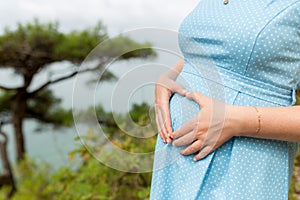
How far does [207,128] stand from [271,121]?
4.3 inches

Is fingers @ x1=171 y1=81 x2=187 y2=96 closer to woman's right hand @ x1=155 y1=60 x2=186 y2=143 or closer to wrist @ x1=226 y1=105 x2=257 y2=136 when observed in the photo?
woman's right hand @ x1=155 y1=60 x2=186 y2=143

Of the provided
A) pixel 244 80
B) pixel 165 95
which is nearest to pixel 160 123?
pixel 165 95

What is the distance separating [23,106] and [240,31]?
286cm

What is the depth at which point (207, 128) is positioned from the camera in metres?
0.71

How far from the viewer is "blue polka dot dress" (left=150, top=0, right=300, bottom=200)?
2.29 feet

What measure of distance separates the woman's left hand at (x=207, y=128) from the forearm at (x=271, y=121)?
0.04 ft

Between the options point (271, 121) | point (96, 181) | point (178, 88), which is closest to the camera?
point (271, 121)

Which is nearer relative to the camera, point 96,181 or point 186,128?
point 186,128

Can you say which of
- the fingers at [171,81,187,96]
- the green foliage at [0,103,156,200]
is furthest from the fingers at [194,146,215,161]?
the green foliage at [0,103,156,200]

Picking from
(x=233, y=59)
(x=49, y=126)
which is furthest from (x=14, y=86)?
(x=233, y=59)

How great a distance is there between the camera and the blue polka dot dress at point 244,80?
70 centimetres

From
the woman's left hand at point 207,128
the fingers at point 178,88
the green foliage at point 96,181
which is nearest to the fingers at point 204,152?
the woman's left hand at point 207,128

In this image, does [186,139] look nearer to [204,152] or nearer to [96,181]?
[204,152]

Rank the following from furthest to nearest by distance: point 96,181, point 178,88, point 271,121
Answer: point 96,181 < point 178,88 < point 271,121
